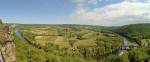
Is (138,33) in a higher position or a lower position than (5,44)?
lower

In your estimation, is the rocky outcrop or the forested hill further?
the forested hill

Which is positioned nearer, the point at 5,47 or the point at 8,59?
the point at 5,47

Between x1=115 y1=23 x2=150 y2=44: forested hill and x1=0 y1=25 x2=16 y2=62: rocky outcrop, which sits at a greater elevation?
x1=0 y1=25 x2=16 y2=62: rocky outcrop

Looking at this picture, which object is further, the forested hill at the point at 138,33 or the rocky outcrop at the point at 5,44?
the forested hill at the point at 138,33

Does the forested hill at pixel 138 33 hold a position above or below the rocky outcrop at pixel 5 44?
below

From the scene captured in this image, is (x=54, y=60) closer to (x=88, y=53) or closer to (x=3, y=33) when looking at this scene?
(x=3, y=33)

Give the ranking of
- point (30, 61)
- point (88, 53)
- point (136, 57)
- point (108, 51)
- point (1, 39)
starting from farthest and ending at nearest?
1. point (108, 51)
2. point (88, 53)
3. point (136, 57)
4. point (30, 61)
5. point (1, 39)

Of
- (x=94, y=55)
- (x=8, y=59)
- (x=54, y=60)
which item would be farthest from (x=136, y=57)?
(x=8, y=59)

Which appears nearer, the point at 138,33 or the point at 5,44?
the point at 5,44

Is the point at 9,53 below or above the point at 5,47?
below

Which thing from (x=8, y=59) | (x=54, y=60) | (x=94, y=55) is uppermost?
(x=8, y=59)

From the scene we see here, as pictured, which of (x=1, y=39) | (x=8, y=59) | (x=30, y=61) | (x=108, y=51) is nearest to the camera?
(x=1, y=39)
